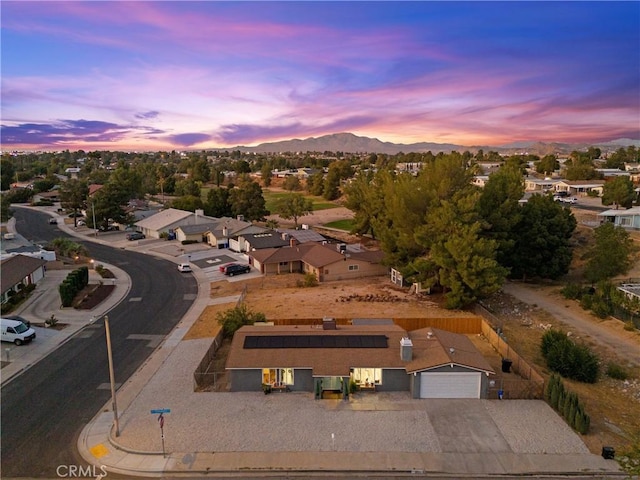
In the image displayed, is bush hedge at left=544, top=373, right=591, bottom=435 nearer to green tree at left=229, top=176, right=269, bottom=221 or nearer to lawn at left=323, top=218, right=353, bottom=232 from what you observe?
lawn at left=323, top=218, right=353, bottom=232

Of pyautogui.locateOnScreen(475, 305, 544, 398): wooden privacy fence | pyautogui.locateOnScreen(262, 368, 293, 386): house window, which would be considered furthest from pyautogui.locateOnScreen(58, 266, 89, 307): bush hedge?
pyautogui.locateOnScreen(475, 305, 544, 398): wooden privacy fence

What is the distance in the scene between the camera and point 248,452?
19984 mm

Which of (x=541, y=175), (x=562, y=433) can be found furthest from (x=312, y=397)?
(x=541, y=175)

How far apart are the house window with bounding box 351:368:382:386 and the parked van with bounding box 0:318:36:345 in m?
23.1

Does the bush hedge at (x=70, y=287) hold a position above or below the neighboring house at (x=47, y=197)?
below

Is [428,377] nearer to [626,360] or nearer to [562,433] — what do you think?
[562,433]

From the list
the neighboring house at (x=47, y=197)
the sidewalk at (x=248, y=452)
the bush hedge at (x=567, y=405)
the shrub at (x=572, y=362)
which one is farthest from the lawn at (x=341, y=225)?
the neighboring house at (x=47, y=197)

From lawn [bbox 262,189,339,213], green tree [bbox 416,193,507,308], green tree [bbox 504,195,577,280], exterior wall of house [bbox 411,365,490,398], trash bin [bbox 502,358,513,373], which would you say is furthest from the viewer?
lawn [bbox 262,189,339,213]

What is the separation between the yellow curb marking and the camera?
791 inches

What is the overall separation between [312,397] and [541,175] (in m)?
129

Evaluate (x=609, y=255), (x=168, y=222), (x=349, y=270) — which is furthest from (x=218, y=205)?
(x=609, y=255)

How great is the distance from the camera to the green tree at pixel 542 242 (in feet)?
161

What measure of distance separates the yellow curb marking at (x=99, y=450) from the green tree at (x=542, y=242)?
43010mm

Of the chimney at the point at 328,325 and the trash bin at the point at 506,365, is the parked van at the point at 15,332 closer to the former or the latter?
the chimney at the point at 328,325
